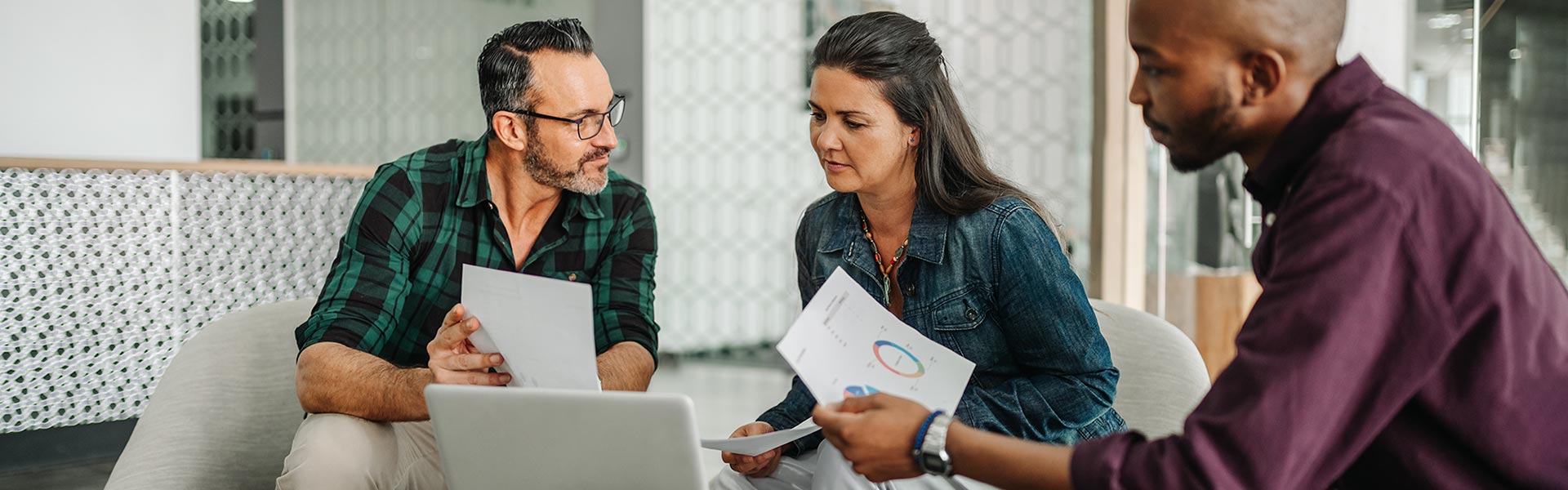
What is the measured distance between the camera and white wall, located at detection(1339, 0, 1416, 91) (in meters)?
3.30

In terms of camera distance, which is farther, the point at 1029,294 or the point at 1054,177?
the point at 1054,177

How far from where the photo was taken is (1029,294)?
1.54m

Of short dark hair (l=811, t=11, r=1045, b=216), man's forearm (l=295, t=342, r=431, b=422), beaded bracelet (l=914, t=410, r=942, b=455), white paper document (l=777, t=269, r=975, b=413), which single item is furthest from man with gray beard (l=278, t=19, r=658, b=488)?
A: beaded bracelet (l=914, t=410, r=942, b=455)

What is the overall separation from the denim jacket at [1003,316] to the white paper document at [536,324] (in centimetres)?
41

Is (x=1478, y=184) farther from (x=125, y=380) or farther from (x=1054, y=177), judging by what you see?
(x=1054, y=177)

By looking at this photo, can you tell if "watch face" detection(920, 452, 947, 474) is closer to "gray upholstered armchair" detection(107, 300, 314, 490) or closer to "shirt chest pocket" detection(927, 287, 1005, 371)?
"shirt chest pocket" detection(927, 287, 1005, 371)

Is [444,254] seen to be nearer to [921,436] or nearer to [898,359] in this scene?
[898,359]

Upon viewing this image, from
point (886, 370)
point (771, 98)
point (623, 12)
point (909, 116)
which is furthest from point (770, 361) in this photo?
point (886, 370)

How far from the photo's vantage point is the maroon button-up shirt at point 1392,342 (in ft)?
2.76

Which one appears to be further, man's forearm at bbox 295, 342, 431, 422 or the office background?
the office background

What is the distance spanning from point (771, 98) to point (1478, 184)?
15.6 ft

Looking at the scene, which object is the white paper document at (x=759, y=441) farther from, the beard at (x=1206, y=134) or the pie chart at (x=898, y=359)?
the beard at (x=1206, y=134)

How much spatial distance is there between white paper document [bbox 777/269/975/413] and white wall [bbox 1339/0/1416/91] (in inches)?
99.0

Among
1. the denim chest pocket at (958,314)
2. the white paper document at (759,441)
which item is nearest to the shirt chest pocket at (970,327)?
the denim chest pocket at (958,314)
